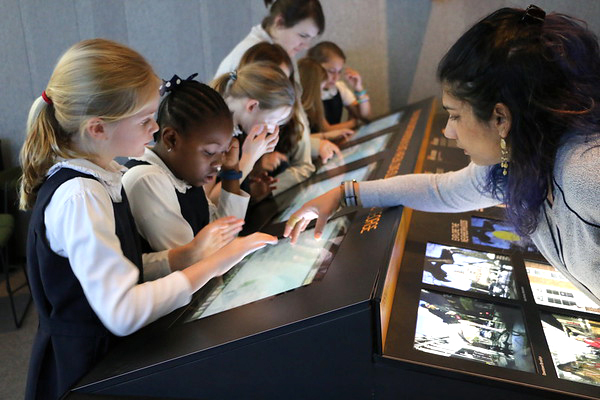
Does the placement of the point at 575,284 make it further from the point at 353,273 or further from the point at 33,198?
the point at 33,198

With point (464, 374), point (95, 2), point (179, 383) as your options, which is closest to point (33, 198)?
point (179, 383)

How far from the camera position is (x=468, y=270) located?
55.5 inches

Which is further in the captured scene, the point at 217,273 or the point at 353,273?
the point at 217,273

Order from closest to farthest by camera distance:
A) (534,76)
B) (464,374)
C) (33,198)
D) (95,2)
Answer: (464,374)
(534,76)
(33,198)
(95,2)

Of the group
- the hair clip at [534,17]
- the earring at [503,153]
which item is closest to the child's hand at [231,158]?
the earring at [503,153]

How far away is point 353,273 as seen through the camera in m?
1.13

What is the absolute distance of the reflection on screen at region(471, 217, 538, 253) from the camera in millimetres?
1563

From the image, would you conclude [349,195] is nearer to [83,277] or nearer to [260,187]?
[260,187]

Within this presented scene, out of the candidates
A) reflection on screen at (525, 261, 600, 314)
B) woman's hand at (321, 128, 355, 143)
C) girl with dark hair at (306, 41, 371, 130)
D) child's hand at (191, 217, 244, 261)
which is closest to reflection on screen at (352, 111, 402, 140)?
woman's hand at (321, 128, 355, 143)

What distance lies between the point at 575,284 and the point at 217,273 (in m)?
0.87

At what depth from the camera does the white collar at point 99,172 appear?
3.95 feet

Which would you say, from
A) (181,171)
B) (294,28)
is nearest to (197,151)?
(181,171)

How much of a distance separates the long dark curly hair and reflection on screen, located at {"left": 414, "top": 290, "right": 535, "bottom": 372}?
27cm

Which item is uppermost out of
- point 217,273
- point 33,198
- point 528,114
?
point 528,114
